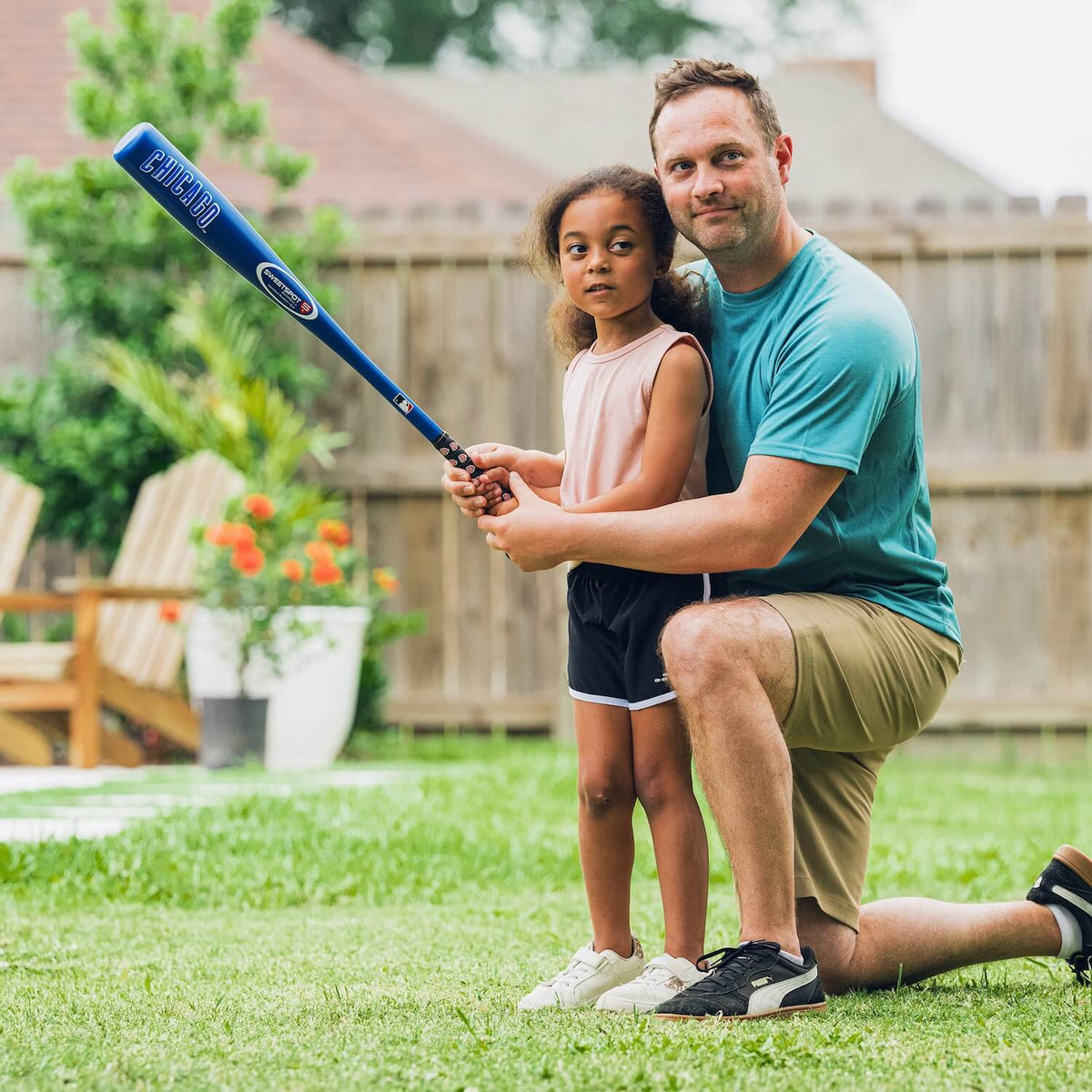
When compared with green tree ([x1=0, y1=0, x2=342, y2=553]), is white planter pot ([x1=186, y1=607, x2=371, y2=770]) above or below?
below

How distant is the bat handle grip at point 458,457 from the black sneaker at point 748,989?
31.1 inches

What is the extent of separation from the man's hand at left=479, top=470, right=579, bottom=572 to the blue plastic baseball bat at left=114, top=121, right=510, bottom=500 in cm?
21

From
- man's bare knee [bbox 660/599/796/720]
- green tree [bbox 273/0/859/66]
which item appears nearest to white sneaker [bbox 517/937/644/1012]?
man's bare knee [bbox 660/599/796/720]

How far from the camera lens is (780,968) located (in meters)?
2.05

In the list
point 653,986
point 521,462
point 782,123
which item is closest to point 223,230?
point 521,462

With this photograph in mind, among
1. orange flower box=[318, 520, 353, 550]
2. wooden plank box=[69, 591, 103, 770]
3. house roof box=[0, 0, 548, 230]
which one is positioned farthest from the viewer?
house roof box=[0, 0, 548, 230]

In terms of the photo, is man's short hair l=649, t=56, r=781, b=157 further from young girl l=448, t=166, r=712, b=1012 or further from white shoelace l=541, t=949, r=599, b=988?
white shoelace l=541, t=949, r=599, b=988

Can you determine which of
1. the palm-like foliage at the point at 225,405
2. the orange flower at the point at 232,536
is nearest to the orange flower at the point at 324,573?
the orange flower at the point at 232,536

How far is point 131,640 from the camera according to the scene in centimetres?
611

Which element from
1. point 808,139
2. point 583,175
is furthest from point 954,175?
point 583,175

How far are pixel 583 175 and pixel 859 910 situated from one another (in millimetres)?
1214

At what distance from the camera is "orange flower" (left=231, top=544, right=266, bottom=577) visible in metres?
5.56

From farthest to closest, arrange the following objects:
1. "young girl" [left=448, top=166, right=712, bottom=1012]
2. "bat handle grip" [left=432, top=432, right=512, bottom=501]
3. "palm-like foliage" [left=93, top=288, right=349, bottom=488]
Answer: "palm-like foliage" [left=93, top=288, right=349, bottom=488] → "bat handle grip" [left=432, top=432, right=512, bottom=501] → "young girl" [left=448, top=166, right=712, bottom=1012]

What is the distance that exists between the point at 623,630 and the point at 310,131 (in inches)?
321
